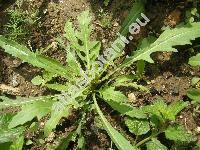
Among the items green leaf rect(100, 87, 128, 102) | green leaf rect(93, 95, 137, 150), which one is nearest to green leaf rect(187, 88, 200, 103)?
green leaf rect(100, 87, 128, 102)

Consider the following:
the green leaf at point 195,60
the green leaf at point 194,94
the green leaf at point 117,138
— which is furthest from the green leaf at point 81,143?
the green leaf at point 195,60

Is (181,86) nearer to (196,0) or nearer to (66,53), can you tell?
(196,0)

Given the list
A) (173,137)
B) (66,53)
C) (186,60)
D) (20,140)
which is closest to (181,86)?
(186,60)

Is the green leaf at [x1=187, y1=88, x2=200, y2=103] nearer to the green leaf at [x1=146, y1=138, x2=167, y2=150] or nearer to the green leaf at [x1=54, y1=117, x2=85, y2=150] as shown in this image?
the green leaf at [x1=146, y1=138, x2=167, y2=150]

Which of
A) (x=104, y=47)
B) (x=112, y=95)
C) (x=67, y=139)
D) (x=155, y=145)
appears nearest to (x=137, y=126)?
(x=155, y=145)

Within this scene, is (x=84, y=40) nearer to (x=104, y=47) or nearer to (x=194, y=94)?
(x=104, y=47)

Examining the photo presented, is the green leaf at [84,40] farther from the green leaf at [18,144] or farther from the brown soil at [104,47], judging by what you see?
the green leaf at [18,144]
